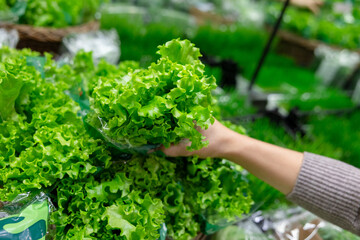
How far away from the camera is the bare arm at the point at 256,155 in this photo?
0.94 metres

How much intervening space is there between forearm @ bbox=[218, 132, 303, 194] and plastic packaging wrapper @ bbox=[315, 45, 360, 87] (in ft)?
8.50

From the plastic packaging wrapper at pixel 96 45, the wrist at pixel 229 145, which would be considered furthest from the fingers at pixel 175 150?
the plastic packaging wrapper at pixel 96 45

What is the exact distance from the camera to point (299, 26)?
337 cm

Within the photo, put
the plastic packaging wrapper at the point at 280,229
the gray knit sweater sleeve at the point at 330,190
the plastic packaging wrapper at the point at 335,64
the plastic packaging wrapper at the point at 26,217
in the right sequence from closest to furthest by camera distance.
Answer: the plastic packaging wrapper at the point at 26,217, the gray knit sweater sleeve at the point at 330,190, the plastic packaging wrapper at the point at 280,229, the plastic packaging wrapper at the point at 335,64

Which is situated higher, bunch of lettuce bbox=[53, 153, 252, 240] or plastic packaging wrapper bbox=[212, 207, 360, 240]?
bunch of lettuce bbox=[53, 153, 252, 240]

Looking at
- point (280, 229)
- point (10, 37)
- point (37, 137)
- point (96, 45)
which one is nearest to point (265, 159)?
point (280, 229)

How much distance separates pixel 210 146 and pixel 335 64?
2.88 m

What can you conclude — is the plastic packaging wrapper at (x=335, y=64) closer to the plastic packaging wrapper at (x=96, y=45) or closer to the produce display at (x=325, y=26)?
the produce display at (x=325, y=26)

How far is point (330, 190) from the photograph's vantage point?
3.42 ft

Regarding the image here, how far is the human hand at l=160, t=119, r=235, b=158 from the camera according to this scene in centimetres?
89

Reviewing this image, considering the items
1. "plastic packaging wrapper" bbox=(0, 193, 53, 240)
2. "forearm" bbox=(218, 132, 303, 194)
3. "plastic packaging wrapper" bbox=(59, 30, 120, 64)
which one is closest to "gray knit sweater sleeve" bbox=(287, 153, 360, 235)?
"forearm" bbox=(218, 132, 303, 194)

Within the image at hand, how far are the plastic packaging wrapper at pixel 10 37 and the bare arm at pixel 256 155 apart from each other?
114 cm

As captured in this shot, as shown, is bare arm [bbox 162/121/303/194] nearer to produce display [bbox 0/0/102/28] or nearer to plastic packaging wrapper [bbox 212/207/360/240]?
plastic packaging wrapper [bbox 212/207/360/240]

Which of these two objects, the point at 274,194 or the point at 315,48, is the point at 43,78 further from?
the point at 315,48
